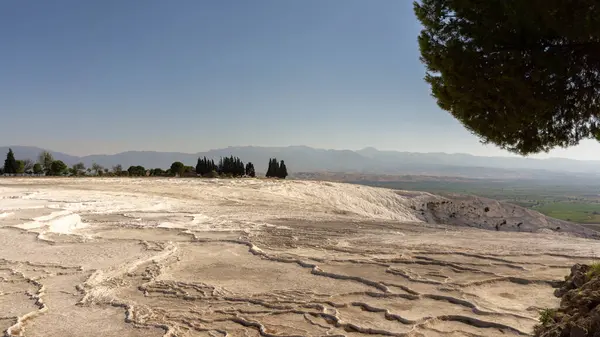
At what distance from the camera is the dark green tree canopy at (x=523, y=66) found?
21.2 ft

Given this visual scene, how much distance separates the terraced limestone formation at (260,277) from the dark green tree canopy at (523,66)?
9.73 ft

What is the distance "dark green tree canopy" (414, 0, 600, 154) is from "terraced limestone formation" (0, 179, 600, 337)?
2.97 metres

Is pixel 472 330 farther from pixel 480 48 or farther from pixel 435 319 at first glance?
pixel 480 48

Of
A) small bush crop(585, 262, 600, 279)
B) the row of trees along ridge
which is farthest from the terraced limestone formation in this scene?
the row of trees along ridge

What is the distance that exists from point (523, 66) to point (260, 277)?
643 centimetres

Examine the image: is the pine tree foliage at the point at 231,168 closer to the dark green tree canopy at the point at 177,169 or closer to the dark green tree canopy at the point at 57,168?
the dark green tree canopy at the point at 177,169

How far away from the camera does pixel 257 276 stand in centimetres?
857

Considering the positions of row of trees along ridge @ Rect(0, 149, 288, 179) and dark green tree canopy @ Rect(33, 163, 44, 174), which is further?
dark green tree canopy @ Rect(33, 163, 44, 174)

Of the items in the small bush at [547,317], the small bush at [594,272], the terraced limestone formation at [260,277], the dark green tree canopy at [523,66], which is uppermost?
the dark green tree canopy at [523,66]

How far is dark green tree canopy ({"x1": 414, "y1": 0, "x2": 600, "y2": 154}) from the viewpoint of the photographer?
6.45 m

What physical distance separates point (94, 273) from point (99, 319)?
2800mm

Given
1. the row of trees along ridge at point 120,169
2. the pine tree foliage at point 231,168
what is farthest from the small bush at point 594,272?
the pine tree foliage at point 231,168

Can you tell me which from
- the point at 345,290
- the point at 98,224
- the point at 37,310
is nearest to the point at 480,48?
the point at 345,290

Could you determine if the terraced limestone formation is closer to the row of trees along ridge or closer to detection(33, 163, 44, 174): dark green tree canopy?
the row of trees along ridge
